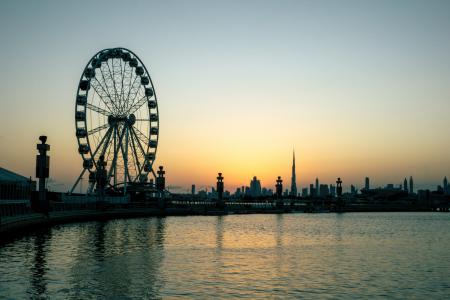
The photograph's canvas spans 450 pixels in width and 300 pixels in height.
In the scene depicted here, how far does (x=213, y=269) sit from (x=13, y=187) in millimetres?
25307

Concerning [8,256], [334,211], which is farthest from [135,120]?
[334,211]

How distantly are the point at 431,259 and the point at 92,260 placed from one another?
69.5 ft

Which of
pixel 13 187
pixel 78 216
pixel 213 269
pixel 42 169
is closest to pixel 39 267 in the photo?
pixel 213 269

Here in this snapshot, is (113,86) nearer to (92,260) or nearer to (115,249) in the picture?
(115,249)

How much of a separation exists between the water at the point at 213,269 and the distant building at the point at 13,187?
460 centimetres

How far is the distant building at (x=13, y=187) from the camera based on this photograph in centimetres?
4374

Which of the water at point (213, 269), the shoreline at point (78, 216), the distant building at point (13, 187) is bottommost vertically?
the water at point (213, 269)

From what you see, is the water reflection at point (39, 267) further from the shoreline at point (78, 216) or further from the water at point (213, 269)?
the shoreline at point (78, 216)

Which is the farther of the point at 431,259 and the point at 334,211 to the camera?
the point at 334,211

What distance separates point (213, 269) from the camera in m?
27.8

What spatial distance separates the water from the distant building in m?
4.60

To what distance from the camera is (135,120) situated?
84125 mm

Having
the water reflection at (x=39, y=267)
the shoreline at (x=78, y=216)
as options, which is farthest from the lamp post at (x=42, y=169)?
the water reflection at (x=39, y=267)

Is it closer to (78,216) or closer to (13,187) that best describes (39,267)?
(13,187)
